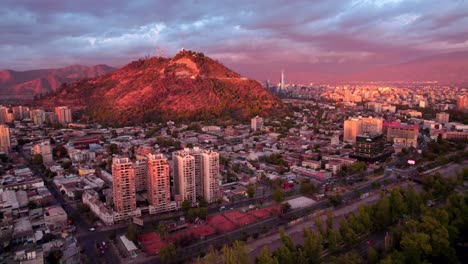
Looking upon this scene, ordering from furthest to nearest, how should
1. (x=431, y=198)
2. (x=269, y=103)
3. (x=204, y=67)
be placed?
(x=204, y=67)
(x=269, y=103)
(x=431, y=198)

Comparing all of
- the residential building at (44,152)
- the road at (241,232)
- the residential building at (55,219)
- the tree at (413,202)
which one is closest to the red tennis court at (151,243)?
the road at (241,232)

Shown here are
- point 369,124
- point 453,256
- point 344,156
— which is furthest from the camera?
point 369,124

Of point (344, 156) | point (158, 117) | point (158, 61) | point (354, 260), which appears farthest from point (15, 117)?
point (354, 260)

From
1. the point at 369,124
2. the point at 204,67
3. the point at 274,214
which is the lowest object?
the point at 274,214

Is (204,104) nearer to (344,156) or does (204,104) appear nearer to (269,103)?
(269,103)

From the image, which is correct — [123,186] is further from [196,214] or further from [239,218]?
[239,218]

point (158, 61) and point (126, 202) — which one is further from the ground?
point (158, 61)

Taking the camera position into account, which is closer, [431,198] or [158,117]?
[431,198]
